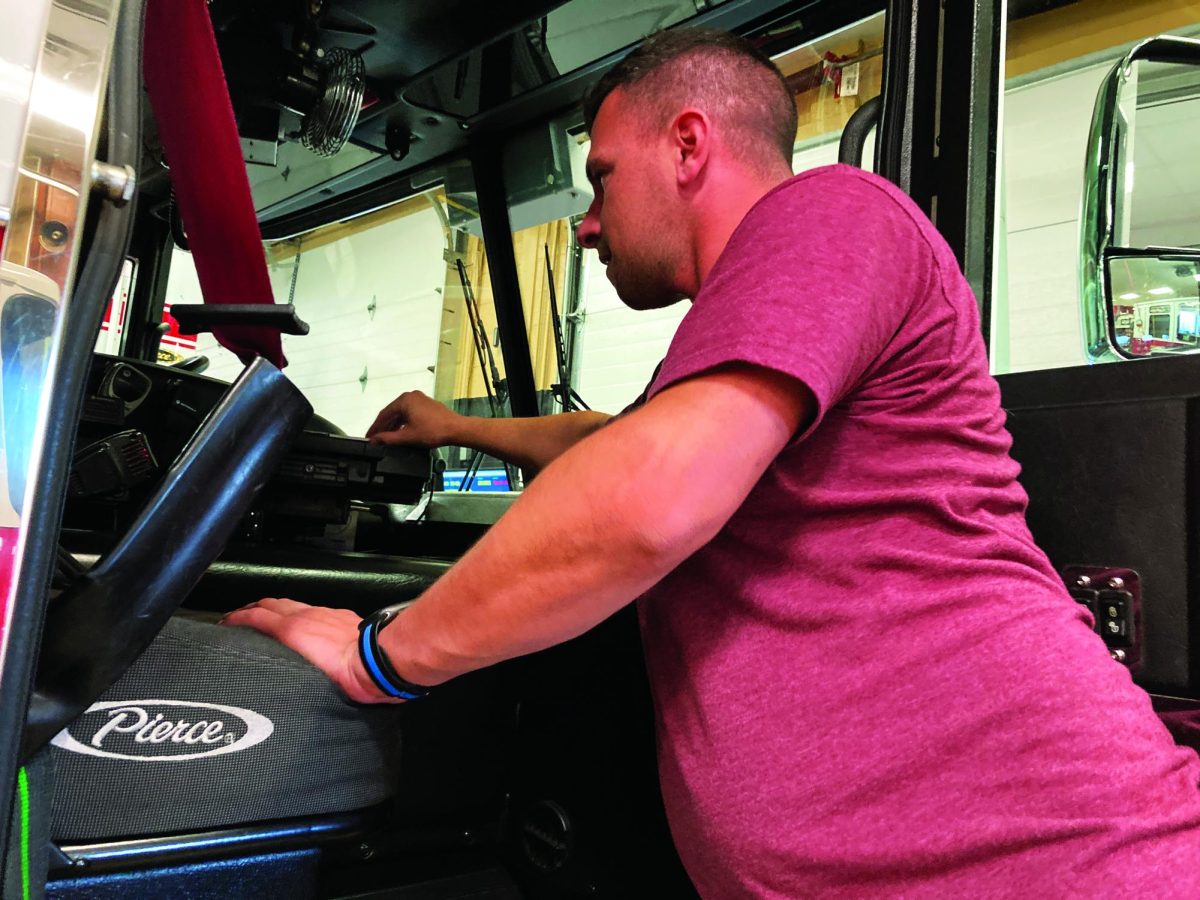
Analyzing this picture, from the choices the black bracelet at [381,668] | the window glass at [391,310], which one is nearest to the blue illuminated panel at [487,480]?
the window glass at [391,310]

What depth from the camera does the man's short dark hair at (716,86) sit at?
1.22m

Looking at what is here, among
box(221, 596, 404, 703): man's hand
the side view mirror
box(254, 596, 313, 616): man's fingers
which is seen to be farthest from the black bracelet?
the side view mirror

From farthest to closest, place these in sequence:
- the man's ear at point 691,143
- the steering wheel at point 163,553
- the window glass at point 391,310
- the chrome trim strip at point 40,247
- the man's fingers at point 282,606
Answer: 1. the window glass at point 391,310
2. the man's ear at point 691,143
3. the man's fingers at point 282,606
4. the steering wheel at point 163,553
5. the chrome trim strip at point 40,247

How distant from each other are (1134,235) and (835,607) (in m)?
0.79

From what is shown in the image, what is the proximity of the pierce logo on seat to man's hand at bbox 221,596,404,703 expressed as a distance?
0.08 metres

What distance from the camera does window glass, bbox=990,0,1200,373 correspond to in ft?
4.33

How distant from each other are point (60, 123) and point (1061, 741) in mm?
943

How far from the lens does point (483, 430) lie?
171 centimetres

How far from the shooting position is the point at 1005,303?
147 centimetres

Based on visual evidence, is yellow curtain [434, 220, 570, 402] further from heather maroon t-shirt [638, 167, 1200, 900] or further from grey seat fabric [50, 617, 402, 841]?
grey seat fabric [50, 617, 402, 841]

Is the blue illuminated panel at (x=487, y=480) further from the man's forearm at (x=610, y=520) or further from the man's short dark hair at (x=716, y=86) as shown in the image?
the man's forearm at (x=610, y=520)

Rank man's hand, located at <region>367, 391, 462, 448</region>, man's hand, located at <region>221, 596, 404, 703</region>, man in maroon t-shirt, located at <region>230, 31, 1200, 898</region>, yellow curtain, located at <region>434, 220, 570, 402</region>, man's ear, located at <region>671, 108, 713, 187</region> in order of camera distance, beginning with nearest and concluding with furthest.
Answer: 1. man in maroon t-shirt, located at <region>230, 31, 1200, 898</region>
2. man's hand, located at <region>221, 596, 404, 703</region>
3. man's ear, located at <region>671, 108, 713, 187</region>
4. man's hand, located at <region>367, 391, 462, 448</region>
5. yellow curtain, located at <region>434, 220, 570, 402</region>

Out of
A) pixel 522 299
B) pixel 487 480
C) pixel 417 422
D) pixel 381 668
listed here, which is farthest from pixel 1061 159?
pixel 487 480

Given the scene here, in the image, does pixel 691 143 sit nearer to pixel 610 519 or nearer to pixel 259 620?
pixel 610 519
